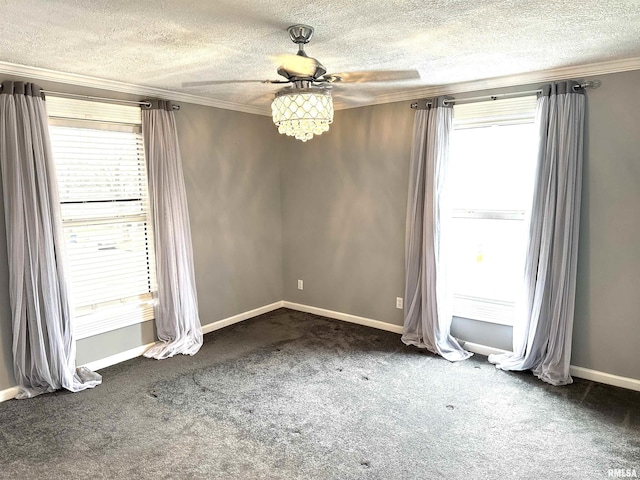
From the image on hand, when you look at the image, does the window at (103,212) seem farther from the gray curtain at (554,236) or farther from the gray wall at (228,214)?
the gray curtain at (554,236)

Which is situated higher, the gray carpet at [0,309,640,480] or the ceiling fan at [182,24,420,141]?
the ceiling fan at [182,24,420,141]

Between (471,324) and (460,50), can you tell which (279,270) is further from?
(460,50)

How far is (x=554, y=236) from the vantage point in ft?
10.7

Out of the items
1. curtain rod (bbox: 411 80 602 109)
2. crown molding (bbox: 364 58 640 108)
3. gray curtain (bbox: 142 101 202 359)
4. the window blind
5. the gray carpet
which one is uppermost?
crown molding (bbox: 364 58 640 108)

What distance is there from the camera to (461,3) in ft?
6.34

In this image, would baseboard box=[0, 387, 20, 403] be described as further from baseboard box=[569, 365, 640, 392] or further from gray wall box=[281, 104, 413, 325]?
baseboard box=[569, 365, 640, 392]

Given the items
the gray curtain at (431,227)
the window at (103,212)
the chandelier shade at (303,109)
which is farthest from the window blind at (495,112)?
the window at (103,212)

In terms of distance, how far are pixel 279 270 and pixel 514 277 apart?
2.69m

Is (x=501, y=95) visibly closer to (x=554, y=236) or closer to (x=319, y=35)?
(x=554, y=236)

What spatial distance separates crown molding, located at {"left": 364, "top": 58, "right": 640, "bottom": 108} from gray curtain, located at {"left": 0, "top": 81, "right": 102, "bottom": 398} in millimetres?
2889

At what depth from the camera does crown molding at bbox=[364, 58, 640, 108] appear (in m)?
3.01

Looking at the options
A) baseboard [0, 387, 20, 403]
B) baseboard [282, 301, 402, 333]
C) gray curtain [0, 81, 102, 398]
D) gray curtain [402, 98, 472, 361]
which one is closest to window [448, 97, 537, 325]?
gray curtain [402, 98, 472, 361]

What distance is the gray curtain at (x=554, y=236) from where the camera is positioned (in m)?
3.17

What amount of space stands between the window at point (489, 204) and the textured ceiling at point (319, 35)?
48 centimetres
